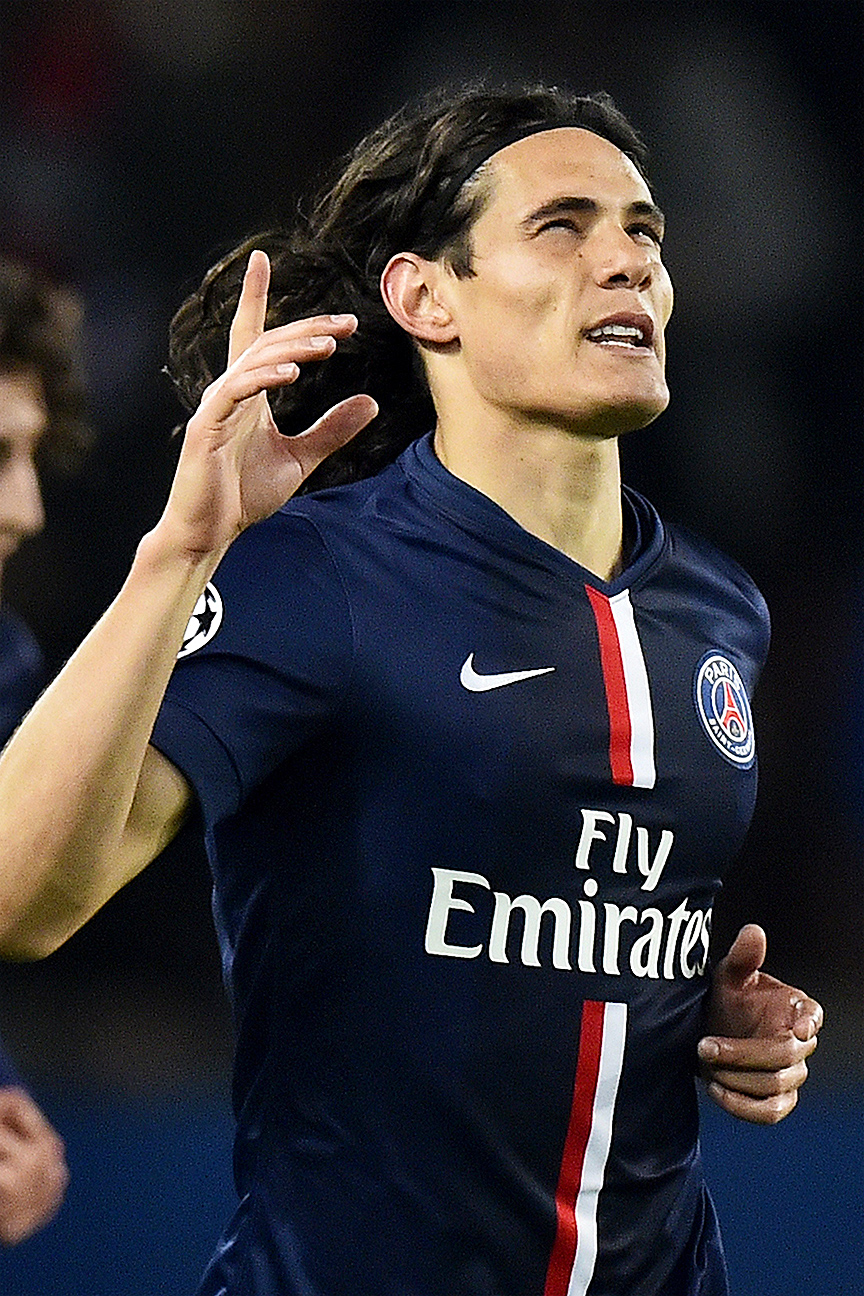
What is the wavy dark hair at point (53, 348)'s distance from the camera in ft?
10.5

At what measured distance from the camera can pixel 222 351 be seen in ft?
6.57

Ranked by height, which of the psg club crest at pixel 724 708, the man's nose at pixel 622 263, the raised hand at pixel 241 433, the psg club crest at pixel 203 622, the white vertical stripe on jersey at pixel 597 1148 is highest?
the man's nose at pixel 622 263

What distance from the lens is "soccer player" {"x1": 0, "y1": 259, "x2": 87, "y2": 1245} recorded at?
9.34ft

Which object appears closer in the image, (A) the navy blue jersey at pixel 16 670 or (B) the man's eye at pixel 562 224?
(B) the man's eye at pixel 562 224

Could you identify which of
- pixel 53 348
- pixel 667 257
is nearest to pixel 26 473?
pixel 53 348

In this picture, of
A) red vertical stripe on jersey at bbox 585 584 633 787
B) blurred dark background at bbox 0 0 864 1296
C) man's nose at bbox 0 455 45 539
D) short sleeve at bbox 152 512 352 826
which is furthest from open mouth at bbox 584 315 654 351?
blurred dark background at bbox 0 0 864 1296

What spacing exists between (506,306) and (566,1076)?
68cm

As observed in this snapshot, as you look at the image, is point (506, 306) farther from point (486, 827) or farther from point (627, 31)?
point (627, 31)

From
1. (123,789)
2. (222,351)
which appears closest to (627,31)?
(222,351)

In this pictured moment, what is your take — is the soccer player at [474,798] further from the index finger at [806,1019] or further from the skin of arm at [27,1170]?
the skin of arm at [27,1170]

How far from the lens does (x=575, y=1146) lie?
1.51 metres

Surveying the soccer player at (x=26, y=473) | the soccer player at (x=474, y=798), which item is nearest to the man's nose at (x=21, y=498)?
the soccer player at (x=26, y=473)

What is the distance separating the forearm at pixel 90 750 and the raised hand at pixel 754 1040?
64cm

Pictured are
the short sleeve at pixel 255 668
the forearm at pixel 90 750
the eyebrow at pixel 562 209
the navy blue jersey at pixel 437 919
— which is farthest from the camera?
the eyebrow at pixel 562 209
